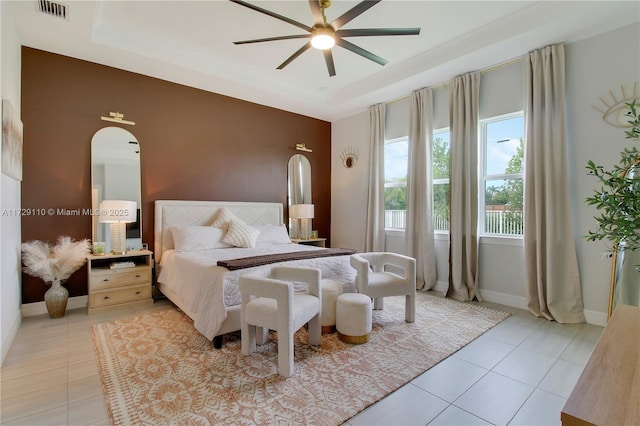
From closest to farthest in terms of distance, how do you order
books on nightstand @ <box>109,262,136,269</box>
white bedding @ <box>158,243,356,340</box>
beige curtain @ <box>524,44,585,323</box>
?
white bedding @ <box>158,243,356,340</box> → beige curtain @ <box>524,44,585,323</box> → books on nightstand @ <box>109,262,136,269</box>

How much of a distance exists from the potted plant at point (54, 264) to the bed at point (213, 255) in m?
0.91

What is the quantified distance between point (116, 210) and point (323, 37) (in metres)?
3.10

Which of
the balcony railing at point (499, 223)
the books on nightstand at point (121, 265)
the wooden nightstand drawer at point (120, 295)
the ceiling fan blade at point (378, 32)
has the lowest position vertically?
the wooden nightstand drawer at point (120, 295)

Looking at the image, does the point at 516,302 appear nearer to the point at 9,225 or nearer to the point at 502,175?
the point at 502,175

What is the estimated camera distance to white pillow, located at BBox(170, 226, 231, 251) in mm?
3824

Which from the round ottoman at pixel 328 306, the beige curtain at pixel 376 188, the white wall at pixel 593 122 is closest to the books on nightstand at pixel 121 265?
the round ottoman at pixel 328 306

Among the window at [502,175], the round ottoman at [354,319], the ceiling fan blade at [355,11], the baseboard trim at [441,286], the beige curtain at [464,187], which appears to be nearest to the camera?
the ceiling fan blade at [355,11]

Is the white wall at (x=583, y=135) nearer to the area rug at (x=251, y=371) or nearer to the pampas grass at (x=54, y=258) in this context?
the area rug at (x=251, y=371)

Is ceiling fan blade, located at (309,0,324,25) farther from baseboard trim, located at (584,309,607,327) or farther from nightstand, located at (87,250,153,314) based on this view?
baseboard trim, located at (584,309,607,327)

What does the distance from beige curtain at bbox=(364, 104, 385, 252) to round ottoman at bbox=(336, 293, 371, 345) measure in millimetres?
2576

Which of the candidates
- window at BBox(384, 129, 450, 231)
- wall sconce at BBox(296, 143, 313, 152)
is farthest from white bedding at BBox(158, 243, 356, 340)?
wall sconce at BBox(296, 143, 313, 152)

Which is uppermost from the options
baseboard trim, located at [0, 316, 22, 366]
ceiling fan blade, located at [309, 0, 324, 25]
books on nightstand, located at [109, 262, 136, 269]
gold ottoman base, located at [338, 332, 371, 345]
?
ceiling fan blade, located at [309, 0, 324, 25]

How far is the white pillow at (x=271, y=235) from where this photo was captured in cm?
446

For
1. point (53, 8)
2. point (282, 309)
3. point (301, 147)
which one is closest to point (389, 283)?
point (282, 309)
